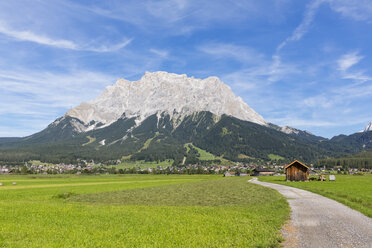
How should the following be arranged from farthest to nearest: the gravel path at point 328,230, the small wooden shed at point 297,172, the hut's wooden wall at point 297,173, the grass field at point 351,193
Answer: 1. the hut's wooden wall at point 297,173
2. the small wooden shed at point 297,172
3. the grass field at point 351,193
4. the gravel path at point 328,230

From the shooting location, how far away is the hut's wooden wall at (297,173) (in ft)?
289

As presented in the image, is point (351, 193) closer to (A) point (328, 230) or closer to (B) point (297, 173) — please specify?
(A) point (328, 230)

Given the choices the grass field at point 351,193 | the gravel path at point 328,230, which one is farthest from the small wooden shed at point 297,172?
the gravel path at point 328,230

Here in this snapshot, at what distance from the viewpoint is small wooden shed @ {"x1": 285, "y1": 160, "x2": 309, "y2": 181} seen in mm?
88019

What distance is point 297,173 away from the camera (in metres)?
88.9

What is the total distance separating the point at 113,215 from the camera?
2364cm

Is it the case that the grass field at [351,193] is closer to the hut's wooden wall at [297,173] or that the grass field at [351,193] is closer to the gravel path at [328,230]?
the gravel path at [328,230]

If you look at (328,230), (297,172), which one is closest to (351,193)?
(328,230)

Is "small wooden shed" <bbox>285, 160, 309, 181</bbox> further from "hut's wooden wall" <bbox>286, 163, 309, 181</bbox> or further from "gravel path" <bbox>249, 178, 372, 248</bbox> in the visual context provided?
"gravel path" <bbox>249, 178, 372, 248</bbox>

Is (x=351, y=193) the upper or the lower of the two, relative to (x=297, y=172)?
lower

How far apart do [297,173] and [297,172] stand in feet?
1.12

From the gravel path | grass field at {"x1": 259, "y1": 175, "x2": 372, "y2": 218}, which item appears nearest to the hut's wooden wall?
grass field at {"x1": 259, "y1": 175, "x2": 372, "y2": 218}

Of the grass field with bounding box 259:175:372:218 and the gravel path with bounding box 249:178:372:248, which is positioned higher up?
the gravel path with bounding box 249:178:372:248

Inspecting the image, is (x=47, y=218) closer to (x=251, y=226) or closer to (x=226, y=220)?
(x=226, y=220)
